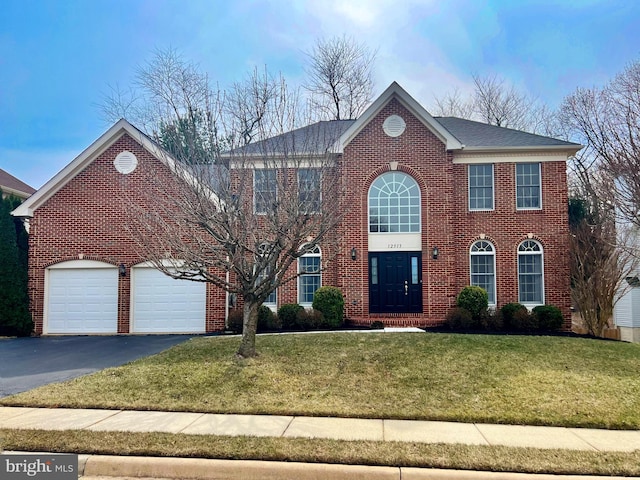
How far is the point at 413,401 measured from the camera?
6.64 metres

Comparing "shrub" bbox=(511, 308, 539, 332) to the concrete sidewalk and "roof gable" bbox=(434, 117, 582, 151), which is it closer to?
"roof gable" bbox=(434, 117, 582, 151)

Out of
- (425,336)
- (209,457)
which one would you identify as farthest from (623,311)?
(209,457)

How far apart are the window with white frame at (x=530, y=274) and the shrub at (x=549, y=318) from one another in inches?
42.9

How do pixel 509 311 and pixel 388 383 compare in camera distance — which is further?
pixel 509 311

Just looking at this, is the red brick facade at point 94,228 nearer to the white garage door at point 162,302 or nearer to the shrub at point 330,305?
the white garage door at point 162,302

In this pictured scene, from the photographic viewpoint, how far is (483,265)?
15.2 m

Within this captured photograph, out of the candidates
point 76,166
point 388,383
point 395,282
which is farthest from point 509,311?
point 76,166

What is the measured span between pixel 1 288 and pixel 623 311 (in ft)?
80.4

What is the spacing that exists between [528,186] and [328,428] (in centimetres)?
1284

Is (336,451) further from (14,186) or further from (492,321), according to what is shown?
(14,186)

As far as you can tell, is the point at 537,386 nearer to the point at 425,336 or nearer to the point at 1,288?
the point at 425,336

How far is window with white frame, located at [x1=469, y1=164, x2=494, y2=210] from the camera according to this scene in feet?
50.4

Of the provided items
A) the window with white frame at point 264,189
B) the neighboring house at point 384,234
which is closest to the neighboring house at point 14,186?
the neighboring house at point 384,234

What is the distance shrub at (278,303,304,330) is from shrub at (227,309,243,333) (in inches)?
49.9
